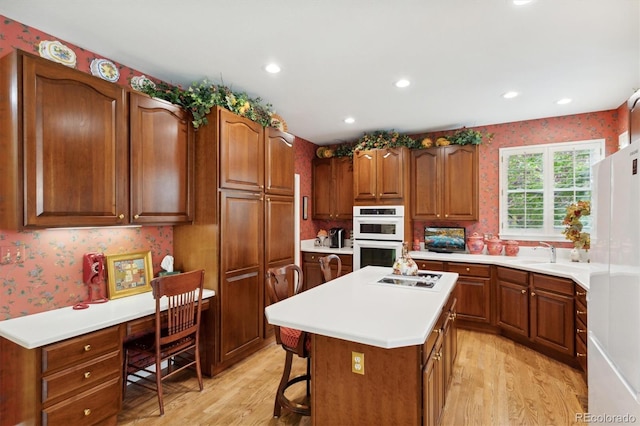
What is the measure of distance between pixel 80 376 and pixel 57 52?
87.8 inches

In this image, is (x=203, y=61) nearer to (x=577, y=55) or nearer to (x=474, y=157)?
(x=577, y=55)

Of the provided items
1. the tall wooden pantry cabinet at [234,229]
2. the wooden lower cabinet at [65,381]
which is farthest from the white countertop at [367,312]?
the wooden lower cabinet at [65,381]

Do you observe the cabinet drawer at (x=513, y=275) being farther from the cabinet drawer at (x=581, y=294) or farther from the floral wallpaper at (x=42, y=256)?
the floral wallpaper at (x=42, y=256)

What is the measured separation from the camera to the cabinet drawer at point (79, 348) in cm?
186

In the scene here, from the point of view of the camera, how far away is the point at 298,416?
240cm

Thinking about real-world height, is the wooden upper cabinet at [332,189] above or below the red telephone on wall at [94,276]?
above

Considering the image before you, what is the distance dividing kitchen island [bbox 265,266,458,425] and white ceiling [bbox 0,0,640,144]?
182 cm

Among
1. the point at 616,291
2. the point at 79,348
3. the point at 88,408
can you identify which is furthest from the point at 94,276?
the point at 616,291

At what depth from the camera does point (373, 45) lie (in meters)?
2.42

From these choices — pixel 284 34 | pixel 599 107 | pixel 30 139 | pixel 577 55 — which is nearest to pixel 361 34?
pixel 284 34

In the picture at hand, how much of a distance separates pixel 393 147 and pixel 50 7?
3827mm

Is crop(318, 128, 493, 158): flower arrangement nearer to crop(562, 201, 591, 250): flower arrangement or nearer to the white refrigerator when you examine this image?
crop(562, 201, 591, 250): flower arrangement

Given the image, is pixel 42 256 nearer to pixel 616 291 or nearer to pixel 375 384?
pixel 375 384

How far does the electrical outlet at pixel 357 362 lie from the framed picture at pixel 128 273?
6.66ft
